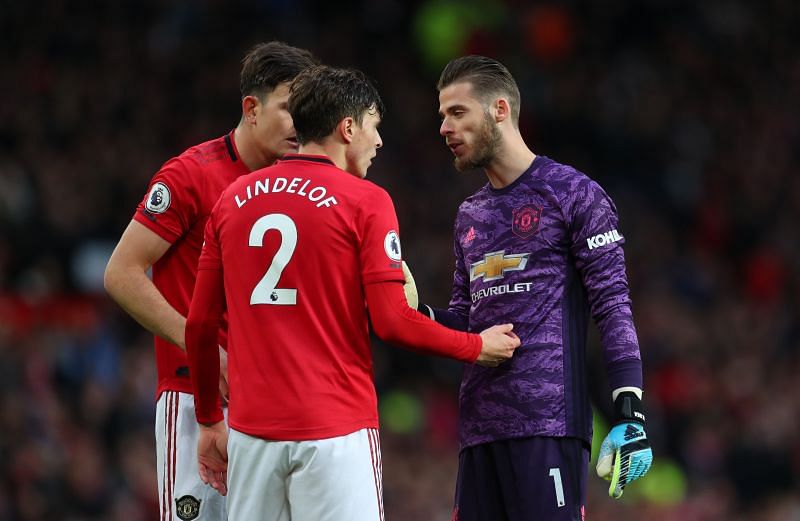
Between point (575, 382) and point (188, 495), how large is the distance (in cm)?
156

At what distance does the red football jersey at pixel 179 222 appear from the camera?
4957 mm

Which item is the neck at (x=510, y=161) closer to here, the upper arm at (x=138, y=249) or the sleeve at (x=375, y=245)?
the sleeve at (x=375, y=245)

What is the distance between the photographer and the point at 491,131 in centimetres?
517

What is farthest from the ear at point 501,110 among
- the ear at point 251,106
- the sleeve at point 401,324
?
the sleeve at point 401,324

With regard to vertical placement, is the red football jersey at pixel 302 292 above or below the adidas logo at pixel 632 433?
above

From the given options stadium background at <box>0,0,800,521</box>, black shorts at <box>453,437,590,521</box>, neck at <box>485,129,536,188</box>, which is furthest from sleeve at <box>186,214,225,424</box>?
stadium background at <box>0,0,800,521</box>

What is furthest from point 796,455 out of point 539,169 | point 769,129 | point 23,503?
point 539,169

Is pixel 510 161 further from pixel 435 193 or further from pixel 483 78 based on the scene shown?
pixel 435 193

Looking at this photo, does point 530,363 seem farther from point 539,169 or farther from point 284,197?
point 284,197

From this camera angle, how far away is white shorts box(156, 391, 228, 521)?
192 inches

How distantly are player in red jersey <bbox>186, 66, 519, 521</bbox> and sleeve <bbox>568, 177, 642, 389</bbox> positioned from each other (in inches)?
30.9

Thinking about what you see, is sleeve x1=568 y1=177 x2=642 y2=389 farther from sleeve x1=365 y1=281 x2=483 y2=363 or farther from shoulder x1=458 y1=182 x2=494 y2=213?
sleeve x1=365 y1=281 x2=483 y2=363

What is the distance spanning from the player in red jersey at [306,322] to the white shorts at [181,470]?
0.53 metres

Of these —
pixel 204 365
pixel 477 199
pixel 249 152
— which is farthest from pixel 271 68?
pixel 204 365
